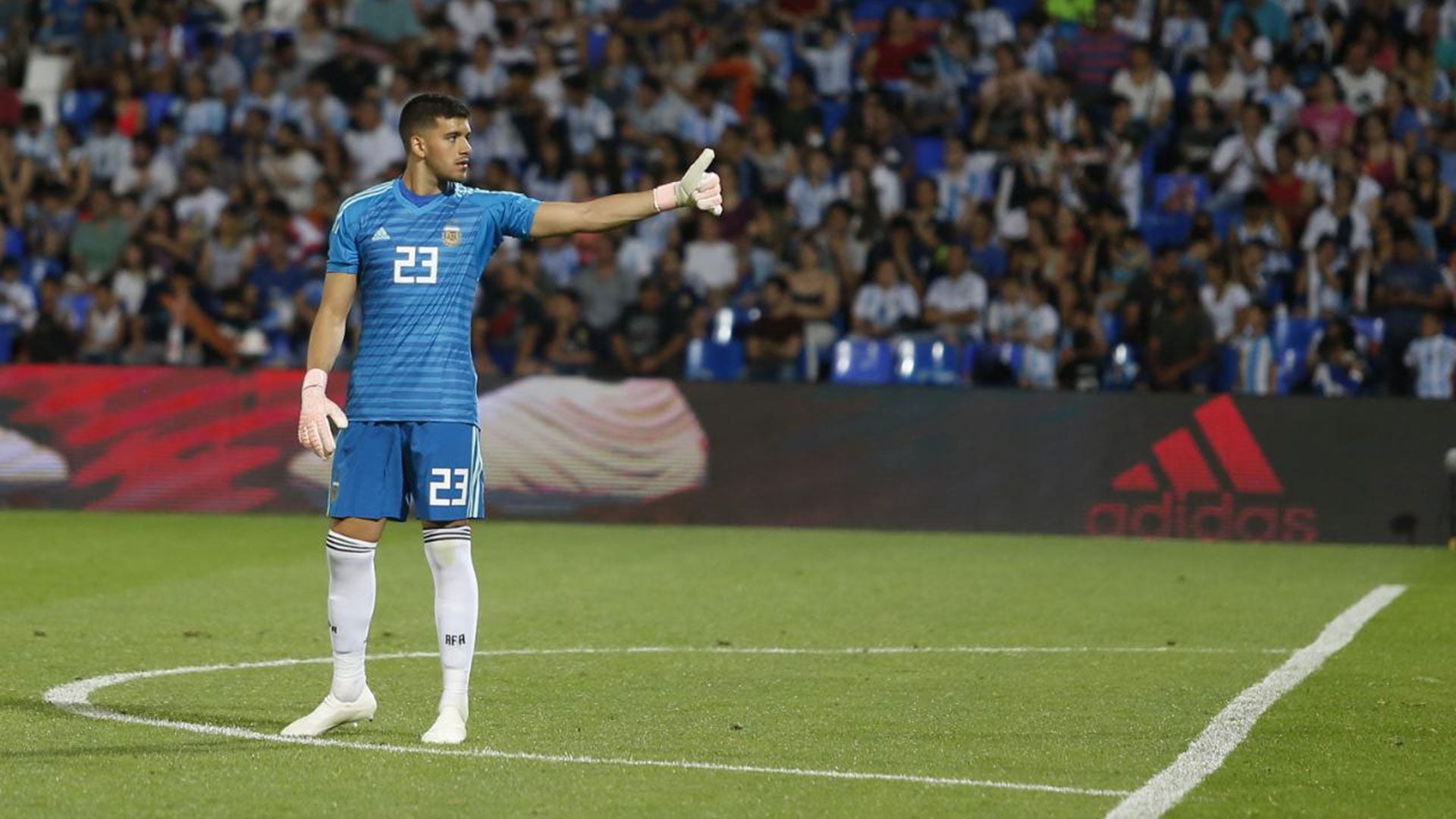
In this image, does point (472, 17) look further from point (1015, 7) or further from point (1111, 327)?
point (1111, 327)

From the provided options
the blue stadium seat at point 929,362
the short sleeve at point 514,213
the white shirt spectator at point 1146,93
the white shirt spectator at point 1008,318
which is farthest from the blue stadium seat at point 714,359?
the short sleeve at point 514,213

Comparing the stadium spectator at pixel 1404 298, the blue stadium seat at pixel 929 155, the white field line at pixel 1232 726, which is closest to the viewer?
the white field line at pixel 1232 726

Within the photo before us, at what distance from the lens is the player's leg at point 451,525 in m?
7.51

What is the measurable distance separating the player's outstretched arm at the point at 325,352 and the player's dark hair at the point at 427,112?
532mm

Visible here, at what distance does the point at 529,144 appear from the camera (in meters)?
22.4

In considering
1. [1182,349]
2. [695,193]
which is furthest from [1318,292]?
[695,193]

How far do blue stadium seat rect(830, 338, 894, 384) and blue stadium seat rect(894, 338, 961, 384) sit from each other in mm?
124

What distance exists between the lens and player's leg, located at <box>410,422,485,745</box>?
7.51m

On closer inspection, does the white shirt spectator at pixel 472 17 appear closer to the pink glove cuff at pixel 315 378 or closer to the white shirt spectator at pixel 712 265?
the white shirt spectator at pixel 712 265

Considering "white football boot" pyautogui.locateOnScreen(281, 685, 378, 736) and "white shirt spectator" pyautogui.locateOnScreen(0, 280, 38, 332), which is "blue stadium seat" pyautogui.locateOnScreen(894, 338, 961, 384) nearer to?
"white shirt spectator" pyautogui.locateOnScreen(0, 280, 38, 332)

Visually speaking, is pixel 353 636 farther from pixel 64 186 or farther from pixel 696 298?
pixel 64 186

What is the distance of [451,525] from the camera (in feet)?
24.9

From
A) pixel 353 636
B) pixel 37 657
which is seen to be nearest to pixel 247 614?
pixel 37 657

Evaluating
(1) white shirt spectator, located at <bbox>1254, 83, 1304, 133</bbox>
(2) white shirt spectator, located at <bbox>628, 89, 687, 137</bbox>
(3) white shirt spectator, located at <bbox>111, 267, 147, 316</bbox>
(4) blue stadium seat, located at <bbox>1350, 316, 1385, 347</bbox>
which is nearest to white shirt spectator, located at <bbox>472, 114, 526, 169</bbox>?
(2) white shirt spectator, located at <bbox>628, 89, 687, 137</bbox>
